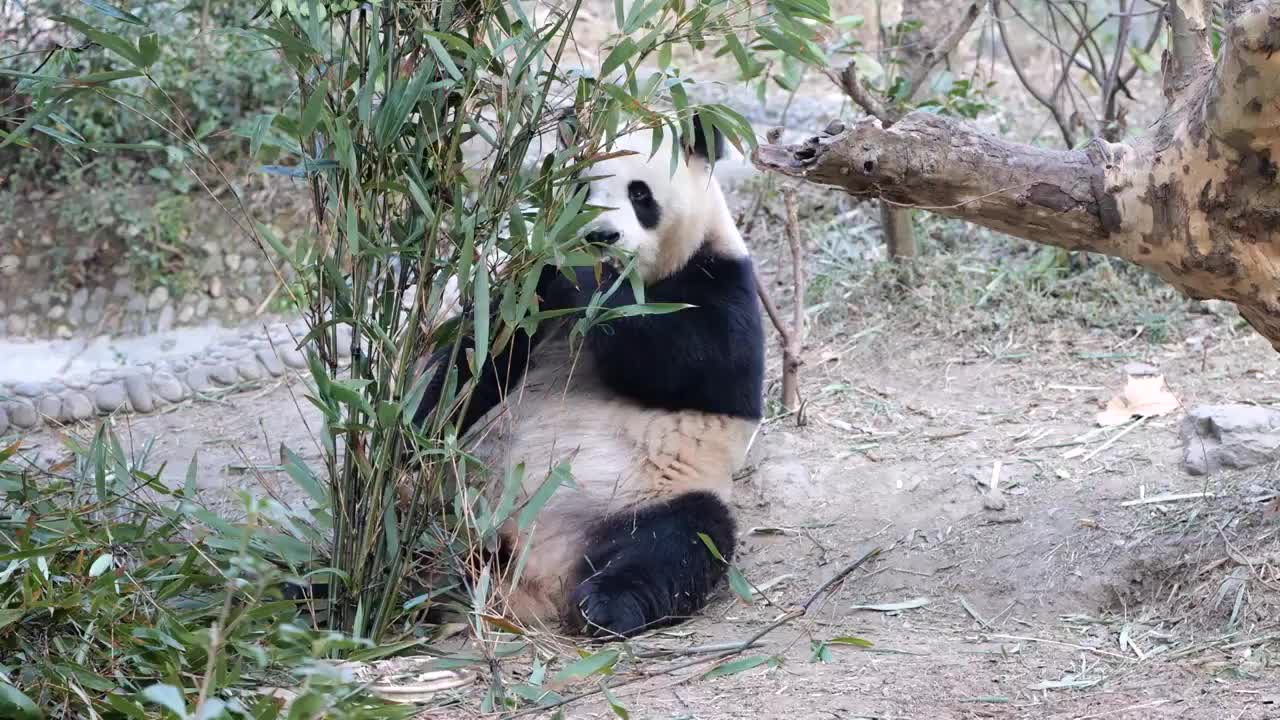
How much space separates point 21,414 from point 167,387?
0.61 metres

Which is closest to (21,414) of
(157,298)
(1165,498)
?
(157,298)

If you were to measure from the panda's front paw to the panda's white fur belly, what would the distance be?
5.5 inches

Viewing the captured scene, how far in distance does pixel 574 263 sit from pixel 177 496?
108cm

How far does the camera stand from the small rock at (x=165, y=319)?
236 inches

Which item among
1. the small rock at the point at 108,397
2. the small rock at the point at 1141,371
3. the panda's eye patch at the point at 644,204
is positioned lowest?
the small rock at the point at 108,397

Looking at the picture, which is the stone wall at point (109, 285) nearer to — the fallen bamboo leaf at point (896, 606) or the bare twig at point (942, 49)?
the bare twig at point (942, 49)

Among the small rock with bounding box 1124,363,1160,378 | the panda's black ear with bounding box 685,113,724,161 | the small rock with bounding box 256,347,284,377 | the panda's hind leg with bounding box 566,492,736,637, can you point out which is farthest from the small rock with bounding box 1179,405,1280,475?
the small rock with bounding box 256,347,284,377

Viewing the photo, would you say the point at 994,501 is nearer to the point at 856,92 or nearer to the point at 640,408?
the point at 640,408

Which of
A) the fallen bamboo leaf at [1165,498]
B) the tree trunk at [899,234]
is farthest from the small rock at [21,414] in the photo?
the fallen bamboo leaf at [1165,498]

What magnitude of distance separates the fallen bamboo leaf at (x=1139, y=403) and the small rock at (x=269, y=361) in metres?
3.71

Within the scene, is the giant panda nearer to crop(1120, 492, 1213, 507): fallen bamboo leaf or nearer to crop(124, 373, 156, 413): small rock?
crop(1120, 492, 1213, 507): fallen bamboo leaf

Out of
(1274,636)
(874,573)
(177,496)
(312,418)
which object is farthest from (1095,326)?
(177,496)

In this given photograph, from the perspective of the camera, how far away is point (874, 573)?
3.38 m

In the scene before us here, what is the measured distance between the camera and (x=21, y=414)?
5.01 metres
